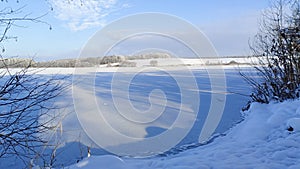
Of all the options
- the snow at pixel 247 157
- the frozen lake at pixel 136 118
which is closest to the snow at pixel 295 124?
the snow at pixel 247 157

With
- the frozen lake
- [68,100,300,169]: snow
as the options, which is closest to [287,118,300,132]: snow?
[68,100,300,169]: snow

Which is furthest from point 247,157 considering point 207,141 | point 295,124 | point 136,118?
point 136,118

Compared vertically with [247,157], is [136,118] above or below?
below

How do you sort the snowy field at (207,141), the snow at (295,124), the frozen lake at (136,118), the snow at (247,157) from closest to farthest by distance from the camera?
the snow at (247,157), the snowy field at (207,141), the snow at (295,124), the frozen lake at (136,118)

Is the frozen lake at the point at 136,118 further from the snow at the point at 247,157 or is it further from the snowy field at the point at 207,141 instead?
the snow at the point at 247,157

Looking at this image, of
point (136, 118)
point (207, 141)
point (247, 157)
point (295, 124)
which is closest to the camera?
point (247, 157)

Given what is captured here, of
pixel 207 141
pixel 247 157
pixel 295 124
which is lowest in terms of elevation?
pixel 207 141

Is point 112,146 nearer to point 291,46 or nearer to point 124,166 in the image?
point 124,166

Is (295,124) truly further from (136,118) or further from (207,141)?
(136,118)

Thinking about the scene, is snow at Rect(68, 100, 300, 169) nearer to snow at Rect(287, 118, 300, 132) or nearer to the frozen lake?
snow at Rect(287, 118, 300, 132)

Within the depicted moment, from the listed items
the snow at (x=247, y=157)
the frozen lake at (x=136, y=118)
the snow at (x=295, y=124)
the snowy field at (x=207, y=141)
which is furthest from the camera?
the frozen lake at (x=136, y=118)

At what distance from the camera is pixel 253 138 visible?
3764 mm

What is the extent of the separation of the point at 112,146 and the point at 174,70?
48.5 feet

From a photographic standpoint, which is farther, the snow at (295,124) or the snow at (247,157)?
the snow at (295,124)
